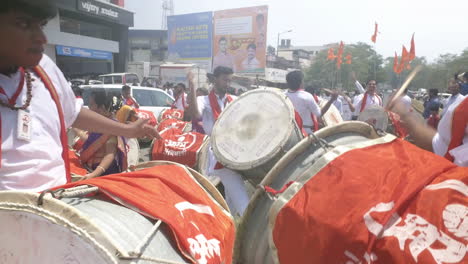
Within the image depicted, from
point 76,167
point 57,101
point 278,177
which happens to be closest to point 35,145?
point 57,101

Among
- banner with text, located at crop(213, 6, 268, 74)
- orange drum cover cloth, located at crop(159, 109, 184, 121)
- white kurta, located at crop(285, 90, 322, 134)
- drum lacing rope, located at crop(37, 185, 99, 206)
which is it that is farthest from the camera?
banner with text, located at crop(213, 6, 268, 74)

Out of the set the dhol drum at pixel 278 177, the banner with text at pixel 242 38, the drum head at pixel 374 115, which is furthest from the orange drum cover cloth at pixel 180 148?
the banner with text at pixel 242 38

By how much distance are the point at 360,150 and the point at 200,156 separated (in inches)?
180

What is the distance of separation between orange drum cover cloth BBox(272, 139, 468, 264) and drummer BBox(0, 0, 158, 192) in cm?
108

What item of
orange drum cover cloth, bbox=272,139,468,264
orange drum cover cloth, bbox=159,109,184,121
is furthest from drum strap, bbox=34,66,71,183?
orange drum cover cloth, bbox=159,109,184,121

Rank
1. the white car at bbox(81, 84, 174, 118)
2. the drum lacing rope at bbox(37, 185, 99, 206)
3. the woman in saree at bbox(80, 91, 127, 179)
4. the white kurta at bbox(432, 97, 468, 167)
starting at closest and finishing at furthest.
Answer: the drum lacing rope at bbox(37, 185, 99, 206) → the white kurta at bbox(432, 97, 468, 167) → the woman in saree at bbox(80, 91, 127, 179) → the white car at bbox(81, 84, 174, 118)

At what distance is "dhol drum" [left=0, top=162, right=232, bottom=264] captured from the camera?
1.26 m

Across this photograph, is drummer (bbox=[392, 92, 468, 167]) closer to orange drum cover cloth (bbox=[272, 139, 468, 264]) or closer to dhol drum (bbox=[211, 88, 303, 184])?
orange drum cover cloth (bbox=[272, 139, 468, 264])

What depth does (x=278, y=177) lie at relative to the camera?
2.19 metres

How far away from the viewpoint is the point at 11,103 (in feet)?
5.22

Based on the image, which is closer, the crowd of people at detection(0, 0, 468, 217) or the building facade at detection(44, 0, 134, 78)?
the crowd of people at detection(0, 0, 468, 217)

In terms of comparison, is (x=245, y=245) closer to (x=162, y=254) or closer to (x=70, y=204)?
(x=162, y=254)

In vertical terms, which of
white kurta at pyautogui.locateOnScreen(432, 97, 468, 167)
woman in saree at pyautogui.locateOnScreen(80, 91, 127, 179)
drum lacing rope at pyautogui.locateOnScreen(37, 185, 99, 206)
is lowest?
woman in saree at pyautogui.locateOnScreen(80, 91, 127, 179)

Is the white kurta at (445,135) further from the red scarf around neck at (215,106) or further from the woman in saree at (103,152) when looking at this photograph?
the red scarf around neck at (215,106)
